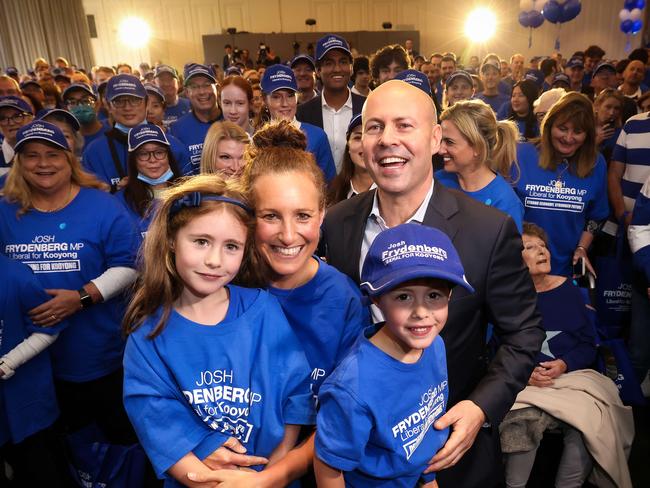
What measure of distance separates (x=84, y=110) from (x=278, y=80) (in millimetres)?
2253

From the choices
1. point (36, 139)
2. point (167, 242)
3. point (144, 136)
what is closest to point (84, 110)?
point (144, 136)

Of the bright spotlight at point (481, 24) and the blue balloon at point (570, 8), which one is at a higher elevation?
Answer: the bright spotlight at point (481, 24)

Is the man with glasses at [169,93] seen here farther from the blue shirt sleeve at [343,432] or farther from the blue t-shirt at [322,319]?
the blue shirt sleeve at [343,432]

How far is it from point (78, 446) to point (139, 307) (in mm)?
1341

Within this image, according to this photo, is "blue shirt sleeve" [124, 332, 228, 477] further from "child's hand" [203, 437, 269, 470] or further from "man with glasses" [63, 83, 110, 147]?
"man with glasses" [63, 83, 110, 147]

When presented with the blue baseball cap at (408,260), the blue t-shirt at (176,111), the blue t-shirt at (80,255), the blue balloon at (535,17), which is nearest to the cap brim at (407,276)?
the blue baseball cap at (408,260)

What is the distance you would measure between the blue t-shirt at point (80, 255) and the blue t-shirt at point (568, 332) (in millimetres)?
2430

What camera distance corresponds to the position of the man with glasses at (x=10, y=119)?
4164 mm

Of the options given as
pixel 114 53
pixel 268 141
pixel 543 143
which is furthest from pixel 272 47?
pixel 268 141

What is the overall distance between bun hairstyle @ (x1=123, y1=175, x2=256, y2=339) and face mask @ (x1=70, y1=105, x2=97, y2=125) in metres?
4.08

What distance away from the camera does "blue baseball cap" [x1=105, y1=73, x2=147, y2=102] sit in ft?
13.5

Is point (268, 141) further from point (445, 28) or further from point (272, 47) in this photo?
point (445, 28)

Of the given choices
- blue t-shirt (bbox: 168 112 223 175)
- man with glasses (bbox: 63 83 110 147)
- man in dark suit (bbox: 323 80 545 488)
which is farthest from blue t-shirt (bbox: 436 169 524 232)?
man with glasses (bbox: 63 83 110 147)

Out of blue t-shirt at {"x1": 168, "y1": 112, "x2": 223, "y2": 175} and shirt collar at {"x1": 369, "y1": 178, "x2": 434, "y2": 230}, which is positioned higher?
blue t-shirt at {"x1": 168, "y1": 112, "x2": 223, "y2": 175}
